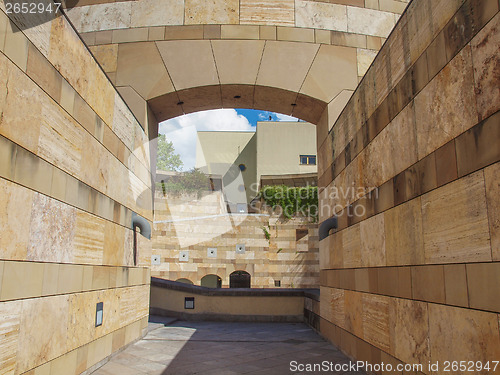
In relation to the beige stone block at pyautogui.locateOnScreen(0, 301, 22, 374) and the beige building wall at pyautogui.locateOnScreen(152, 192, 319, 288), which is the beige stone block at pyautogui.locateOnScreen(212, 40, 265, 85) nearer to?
the beige stone block at pyautogui.locateOnScreen(0, 301, 22, 374)

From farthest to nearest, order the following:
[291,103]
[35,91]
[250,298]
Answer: [250,298] → [291,103] → [35,91]

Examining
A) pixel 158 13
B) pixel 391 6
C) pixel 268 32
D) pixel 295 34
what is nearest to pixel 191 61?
pixel 158 13

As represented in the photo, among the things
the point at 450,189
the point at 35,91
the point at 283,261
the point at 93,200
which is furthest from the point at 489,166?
the point at 283,261

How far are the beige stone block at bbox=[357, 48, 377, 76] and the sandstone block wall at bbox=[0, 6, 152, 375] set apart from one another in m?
4.79

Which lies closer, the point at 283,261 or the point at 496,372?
the point at 496,372

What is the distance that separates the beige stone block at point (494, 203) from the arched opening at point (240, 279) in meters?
21.5

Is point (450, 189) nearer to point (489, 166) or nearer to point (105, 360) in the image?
point (489, 166)

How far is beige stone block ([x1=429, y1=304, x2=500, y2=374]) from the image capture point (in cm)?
288

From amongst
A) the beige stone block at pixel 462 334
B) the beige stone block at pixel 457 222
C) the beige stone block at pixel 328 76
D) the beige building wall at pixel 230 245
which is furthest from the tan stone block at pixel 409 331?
the beige building wall at pixel 230 245

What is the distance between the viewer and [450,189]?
347cm

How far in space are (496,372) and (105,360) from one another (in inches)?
197

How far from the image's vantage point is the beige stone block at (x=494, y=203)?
2820 millimetres

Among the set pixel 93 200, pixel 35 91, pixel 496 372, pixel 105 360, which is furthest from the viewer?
pixel 105 360

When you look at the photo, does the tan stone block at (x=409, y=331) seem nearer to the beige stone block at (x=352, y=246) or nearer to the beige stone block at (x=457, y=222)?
the beige stone block at (x=457, y=222)
